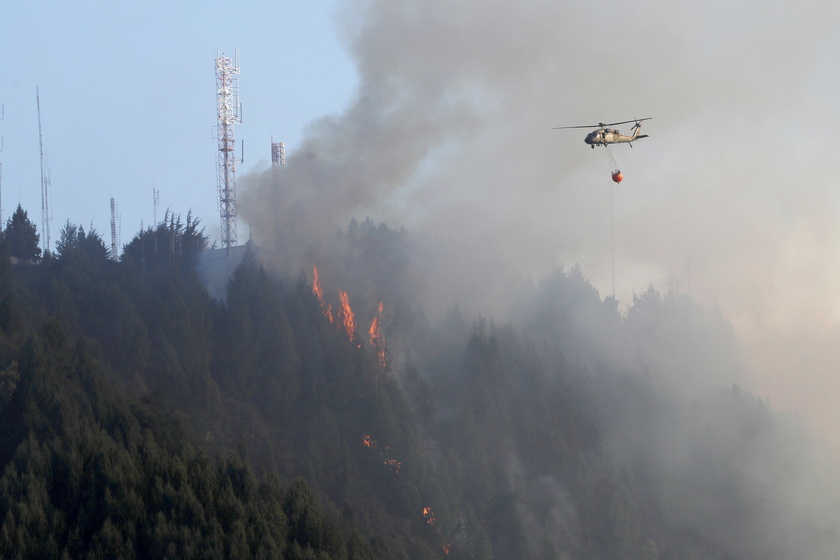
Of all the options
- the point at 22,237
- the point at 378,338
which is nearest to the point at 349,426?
the point at 378,338

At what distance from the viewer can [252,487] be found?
5856 centimetres

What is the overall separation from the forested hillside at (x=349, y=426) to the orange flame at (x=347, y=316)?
0.36 meters

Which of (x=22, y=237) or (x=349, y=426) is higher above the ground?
(x=22, y=237)

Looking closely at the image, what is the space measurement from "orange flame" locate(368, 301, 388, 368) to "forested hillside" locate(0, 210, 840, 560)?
0.31 m

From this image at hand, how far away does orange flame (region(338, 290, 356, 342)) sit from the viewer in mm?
102425

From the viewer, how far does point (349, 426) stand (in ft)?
296

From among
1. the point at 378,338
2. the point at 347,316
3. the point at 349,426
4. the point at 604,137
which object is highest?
the point at 604,137

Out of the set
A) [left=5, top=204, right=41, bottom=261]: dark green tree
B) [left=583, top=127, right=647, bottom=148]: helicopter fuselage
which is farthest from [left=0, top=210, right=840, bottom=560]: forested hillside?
[left=583, top=127, right=647, bottom=148]: helicopter fuselage

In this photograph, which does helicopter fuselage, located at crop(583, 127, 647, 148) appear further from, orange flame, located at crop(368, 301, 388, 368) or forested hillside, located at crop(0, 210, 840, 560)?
orange flame, located at crop(368, 301, 388, 368)

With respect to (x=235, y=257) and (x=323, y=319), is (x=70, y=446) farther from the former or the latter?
(x=235, y=257)

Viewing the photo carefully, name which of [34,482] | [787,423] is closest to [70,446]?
[34,482]

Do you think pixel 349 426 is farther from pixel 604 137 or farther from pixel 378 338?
pixel 604 137

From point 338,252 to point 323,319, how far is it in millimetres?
11963

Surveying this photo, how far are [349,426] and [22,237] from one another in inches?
1373
